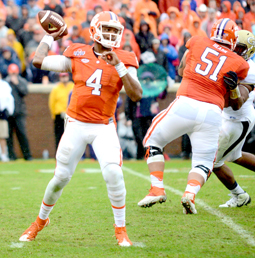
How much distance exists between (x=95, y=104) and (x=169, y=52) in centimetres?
743

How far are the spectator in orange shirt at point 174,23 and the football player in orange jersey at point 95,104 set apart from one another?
8.76m

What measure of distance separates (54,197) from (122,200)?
577mm

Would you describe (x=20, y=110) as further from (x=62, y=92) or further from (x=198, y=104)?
(x=198, y=104)

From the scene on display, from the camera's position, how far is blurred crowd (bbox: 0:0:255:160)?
10242 millimetres

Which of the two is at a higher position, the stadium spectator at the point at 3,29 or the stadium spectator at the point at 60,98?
the stadium spectator at the point at 3,29

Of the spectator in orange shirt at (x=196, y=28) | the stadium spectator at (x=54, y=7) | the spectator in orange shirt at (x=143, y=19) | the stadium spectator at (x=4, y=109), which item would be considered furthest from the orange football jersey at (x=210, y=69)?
the stadium spectator at (x=54, y=7)

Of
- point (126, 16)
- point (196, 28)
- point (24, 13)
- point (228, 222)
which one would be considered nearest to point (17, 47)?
point (24, 13)

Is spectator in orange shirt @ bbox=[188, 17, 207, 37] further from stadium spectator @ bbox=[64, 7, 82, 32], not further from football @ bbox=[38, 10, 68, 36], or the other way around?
football @ bbox=[38, 10, 68, 36]

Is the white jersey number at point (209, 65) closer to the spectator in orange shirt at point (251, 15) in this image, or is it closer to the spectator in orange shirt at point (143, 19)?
the spectator in orange shirt at point (143, 19)

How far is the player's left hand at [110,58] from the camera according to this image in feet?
11.3

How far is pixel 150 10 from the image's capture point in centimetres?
1246

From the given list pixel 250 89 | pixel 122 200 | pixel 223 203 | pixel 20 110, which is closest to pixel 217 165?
pixel 223 203

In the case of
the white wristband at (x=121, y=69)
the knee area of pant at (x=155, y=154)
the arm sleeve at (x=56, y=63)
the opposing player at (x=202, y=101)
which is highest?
the white wristband at (x=121, y=69)

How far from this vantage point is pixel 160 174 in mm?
4727
